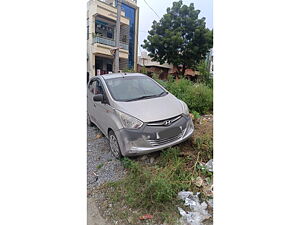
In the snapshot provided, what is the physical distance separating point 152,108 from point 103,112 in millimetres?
568

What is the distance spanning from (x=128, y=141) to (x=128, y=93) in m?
0.60

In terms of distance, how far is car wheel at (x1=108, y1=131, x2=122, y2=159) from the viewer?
1.62m

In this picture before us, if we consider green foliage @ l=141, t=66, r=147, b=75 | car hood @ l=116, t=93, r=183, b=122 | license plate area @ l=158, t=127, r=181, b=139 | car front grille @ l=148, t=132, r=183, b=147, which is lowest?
car front grille @ l=148, t=132, r=183, b=147

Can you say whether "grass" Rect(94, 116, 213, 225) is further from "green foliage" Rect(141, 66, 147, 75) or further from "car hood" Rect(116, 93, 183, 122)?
"green foliage" Rect(141, 66, 147, 75)

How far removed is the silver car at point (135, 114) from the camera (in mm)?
1501

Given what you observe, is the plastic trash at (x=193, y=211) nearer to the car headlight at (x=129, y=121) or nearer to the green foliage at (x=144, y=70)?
the car headlight at (x=129, y=121)

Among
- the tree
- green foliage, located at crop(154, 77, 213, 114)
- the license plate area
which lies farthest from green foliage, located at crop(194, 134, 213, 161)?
the tree

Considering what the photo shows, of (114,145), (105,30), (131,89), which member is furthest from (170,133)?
(105,30)

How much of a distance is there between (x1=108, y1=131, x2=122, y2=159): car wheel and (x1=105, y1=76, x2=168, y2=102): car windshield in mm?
393

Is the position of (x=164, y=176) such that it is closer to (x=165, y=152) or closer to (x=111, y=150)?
(x=165, y=152)

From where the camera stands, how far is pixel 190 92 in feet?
8.04
